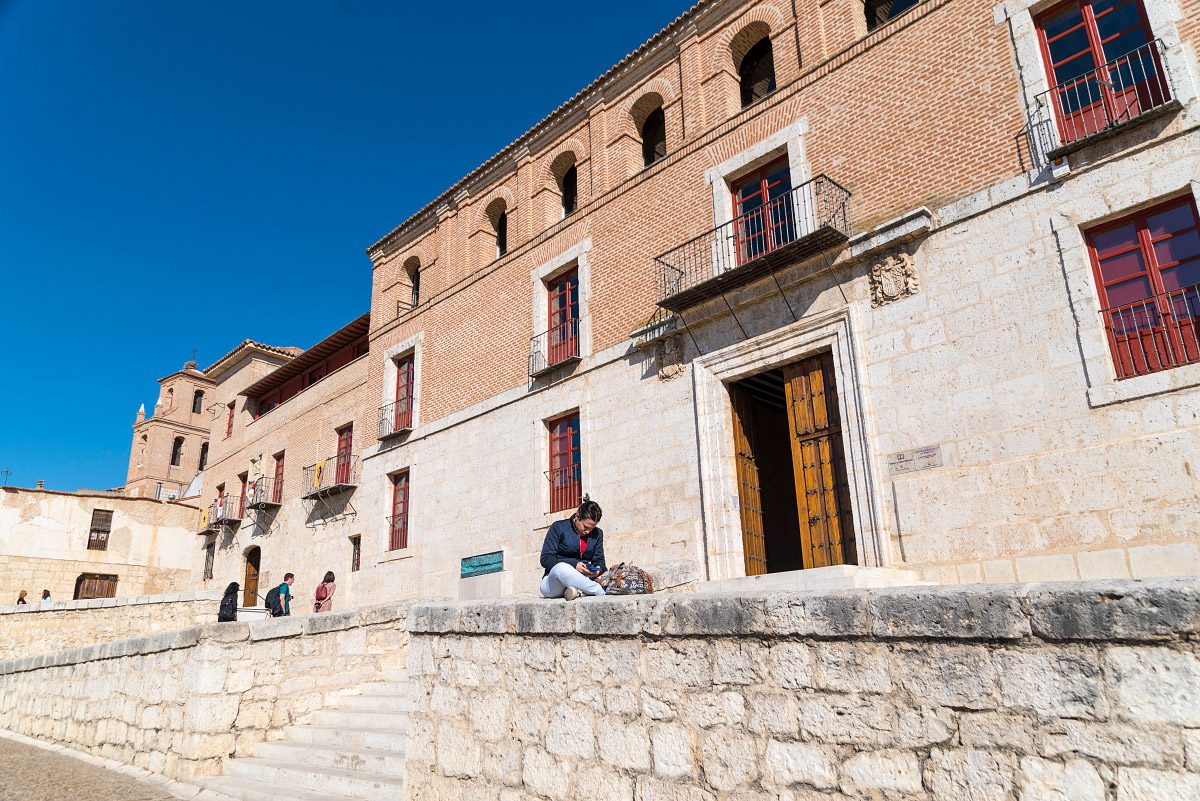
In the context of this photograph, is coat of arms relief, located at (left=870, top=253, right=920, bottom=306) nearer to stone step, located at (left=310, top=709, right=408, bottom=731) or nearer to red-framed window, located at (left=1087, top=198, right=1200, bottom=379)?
red-framed window, located at (left=1087, top=198, right=1200, bottom=379)

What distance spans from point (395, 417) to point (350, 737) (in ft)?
38.2

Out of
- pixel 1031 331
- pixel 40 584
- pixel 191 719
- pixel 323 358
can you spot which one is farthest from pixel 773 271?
pixel 40 584

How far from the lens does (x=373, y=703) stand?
770 cm

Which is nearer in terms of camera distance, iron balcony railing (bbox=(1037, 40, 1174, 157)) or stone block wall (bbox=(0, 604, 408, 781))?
stone block wall (bbox=(0, 604, 408, 781))

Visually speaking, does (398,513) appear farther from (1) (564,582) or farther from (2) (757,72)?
(1) (564,582)

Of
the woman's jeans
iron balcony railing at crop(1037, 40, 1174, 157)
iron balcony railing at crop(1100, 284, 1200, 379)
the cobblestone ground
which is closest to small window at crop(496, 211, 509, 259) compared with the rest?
iron balcony railing at crop(1037, 40, 1174, 157)

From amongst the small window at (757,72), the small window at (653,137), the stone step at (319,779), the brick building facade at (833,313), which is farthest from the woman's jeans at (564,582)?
the small window at (653,137)

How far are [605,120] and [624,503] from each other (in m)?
7.24

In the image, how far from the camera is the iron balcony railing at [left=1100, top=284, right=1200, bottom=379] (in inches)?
295

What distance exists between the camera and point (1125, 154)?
8.06 metres

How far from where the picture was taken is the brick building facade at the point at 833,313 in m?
7.86

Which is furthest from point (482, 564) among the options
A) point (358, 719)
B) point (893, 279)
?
point (893, 279)

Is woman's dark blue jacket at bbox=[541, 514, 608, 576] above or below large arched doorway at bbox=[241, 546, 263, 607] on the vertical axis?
below

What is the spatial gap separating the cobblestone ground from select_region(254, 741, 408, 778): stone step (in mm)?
879
